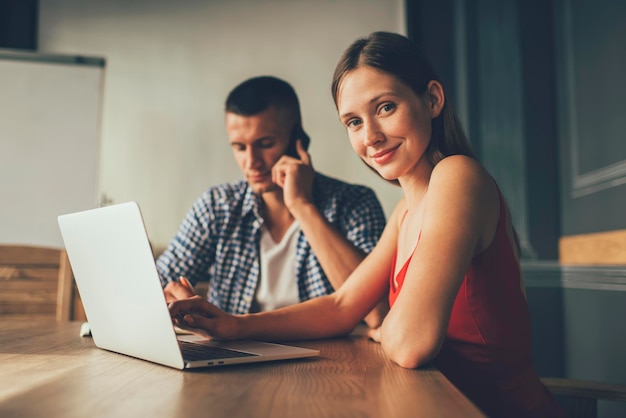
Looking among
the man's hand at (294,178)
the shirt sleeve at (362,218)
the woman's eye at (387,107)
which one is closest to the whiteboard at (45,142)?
the man's hand at (294,178)

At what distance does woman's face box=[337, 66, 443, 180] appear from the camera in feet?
3.44

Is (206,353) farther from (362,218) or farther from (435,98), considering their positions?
(362,218)

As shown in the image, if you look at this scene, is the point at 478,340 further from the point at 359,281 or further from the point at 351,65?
the point at 351,65

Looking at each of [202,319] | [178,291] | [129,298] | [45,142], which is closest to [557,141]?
[178,291]

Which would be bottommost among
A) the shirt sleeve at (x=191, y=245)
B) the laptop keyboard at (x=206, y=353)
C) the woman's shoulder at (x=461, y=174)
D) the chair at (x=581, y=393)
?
the chair at (x=581, y=393)

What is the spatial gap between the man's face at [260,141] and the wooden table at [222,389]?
0.99m

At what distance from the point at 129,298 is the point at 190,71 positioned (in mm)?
2730

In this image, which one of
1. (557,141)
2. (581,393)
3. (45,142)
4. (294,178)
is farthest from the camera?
(45,142)

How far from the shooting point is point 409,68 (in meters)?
1.06

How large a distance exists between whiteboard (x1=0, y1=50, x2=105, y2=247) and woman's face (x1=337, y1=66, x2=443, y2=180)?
231cm

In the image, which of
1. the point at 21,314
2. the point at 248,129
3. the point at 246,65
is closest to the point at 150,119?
the point at 246,65

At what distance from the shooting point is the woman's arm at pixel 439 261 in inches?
30.5

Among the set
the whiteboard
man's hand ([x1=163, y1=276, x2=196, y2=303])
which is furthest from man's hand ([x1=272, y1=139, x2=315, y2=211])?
the whiteboard

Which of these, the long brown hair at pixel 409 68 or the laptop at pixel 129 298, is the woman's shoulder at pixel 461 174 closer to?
the long brown hair at pixel 409 68
